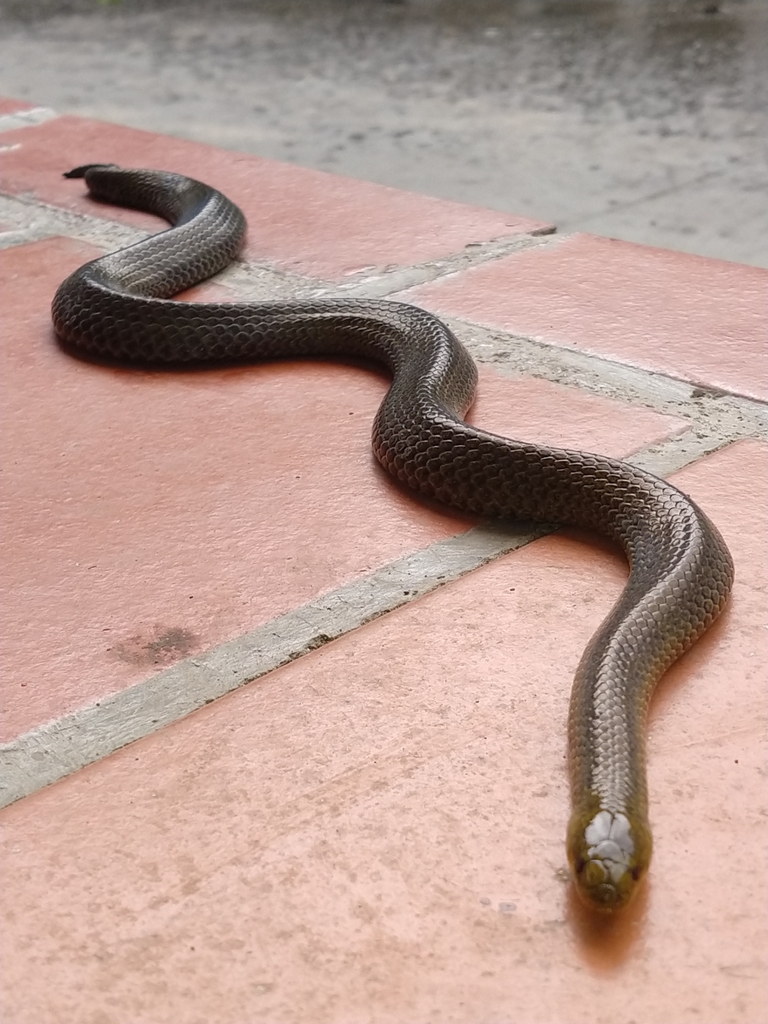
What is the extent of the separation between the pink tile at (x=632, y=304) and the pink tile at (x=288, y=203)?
0.16 meters

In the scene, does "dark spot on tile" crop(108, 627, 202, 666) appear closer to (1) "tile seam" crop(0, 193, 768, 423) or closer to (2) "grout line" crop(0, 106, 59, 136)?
(1) "tile seam" crop(0, 193, 768, 423)

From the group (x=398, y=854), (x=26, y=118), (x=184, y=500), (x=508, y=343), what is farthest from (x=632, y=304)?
(x=26, y=118)

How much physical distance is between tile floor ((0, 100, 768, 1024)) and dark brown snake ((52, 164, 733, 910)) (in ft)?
0.08

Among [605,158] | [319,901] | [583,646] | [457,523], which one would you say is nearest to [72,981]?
[319,901]

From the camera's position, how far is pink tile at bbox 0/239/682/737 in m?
1.26

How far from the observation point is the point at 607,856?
922 millimetres

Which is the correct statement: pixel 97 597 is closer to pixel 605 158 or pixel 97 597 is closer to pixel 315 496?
pixel 315 496

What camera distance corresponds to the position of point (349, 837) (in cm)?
100

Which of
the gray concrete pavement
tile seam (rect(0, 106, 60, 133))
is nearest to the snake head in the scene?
Answer: the gray concrete pavement

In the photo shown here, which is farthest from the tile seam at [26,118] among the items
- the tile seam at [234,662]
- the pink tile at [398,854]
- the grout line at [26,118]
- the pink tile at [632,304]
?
the pink tile at [398,854]

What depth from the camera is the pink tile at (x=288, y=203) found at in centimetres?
225

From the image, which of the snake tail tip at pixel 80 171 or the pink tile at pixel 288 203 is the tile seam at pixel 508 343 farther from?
the snake tail tip at pixel 80 171

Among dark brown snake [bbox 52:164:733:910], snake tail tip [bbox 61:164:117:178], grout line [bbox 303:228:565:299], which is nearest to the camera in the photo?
dark brown snake [bbox 52:164:733:910]

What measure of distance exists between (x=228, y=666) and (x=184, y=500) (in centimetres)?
34
